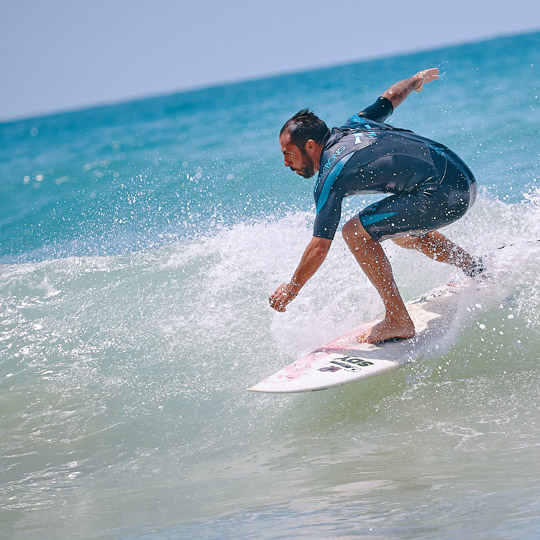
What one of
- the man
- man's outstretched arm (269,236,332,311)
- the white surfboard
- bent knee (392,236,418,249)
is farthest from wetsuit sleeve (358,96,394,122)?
the white surfboard

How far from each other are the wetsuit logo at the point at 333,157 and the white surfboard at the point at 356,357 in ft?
3.79

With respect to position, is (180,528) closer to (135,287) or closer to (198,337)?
(198,337)

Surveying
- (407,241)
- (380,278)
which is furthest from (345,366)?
(407,241)

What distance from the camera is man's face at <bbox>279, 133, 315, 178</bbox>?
4438mm

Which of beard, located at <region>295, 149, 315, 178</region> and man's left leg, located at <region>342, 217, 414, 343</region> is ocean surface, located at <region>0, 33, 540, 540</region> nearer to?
man's left leg, located at <region>342, 217, 414, 343</region>

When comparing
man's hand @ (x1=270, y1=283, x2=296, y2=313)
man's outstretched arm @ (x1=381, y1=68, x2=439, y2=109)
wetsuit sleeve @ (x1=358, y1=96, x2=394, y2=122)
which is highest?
man's outstretched arm @ (x1=381, y1=68, x2=439, y2=109)

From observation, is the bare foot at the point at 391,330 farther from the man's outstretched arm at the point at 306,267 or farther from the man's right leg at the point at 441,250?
the man's outstretched arm at the point at 306,267

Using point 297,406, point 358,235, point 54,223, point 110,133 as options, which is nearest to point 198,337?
point 297,406

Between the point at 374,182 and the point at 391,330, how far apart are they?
0.94 meters

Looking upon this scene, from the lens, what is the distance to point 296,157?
14.6 ft

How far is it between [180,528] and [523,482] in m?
1.44

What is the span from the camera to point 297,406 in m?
4.68

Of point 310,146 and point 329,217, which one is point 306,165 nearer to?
point 310,146

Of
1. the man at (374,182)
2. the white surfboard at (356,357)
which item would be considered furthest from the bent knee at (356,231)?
the white surfboard at (356,357)
